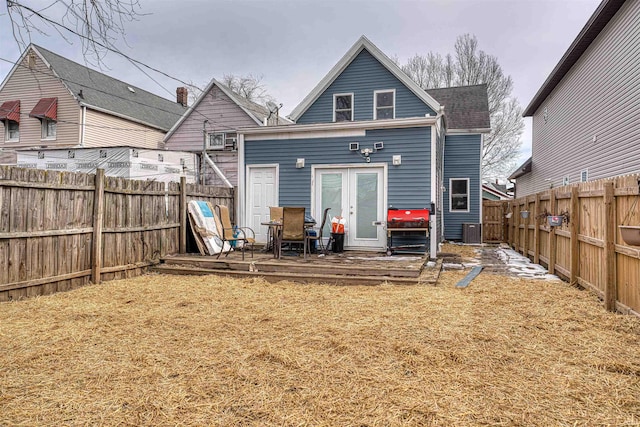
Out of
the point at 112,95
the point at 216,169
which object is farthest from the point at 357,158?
the point at 112,95

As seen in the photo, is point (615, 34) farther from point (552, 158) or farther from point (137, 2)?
point (137, 2)

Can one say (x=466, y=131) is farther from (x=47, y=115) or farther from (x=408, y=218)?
(x=47, y=115)

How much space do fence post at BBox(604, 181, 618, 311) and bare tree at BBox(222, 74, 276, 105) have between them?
23.4m

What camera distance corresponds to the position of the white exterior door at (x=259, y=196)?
9.71 metres

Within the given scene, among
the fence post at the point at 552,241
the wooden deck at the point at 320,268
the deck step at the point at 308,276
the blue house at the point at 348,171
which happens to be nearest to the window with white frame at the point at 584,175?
the blue house at the point at 348,171

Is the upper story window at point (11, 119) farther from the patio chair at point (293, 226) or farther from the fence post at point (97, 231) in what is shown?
the patio chair at point (293, 226)

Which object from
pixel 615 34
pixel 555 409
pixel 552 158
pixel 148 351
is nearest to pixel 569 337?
pixel 555 409

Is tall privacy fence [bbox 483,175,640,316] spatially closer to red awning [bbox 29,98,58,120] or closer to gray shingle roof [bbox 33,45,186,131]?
gray shingle roof [bbox 33,45,186,131]

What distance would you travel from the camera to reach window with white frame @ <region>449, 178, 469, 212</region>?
14.5m

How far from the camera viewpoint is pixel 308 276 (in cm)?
652

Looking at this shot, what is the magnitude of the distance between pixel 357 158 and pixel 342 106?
16.6ft

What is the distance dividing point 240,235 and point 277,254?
2.27m

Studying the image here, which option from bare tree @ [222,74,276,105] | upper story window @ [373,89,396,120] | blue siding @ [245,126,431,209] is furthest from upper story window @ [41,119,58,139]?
upper story window @ [373,89,396,120]

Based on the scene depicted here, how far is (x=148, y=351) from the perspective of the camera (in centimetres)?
329
